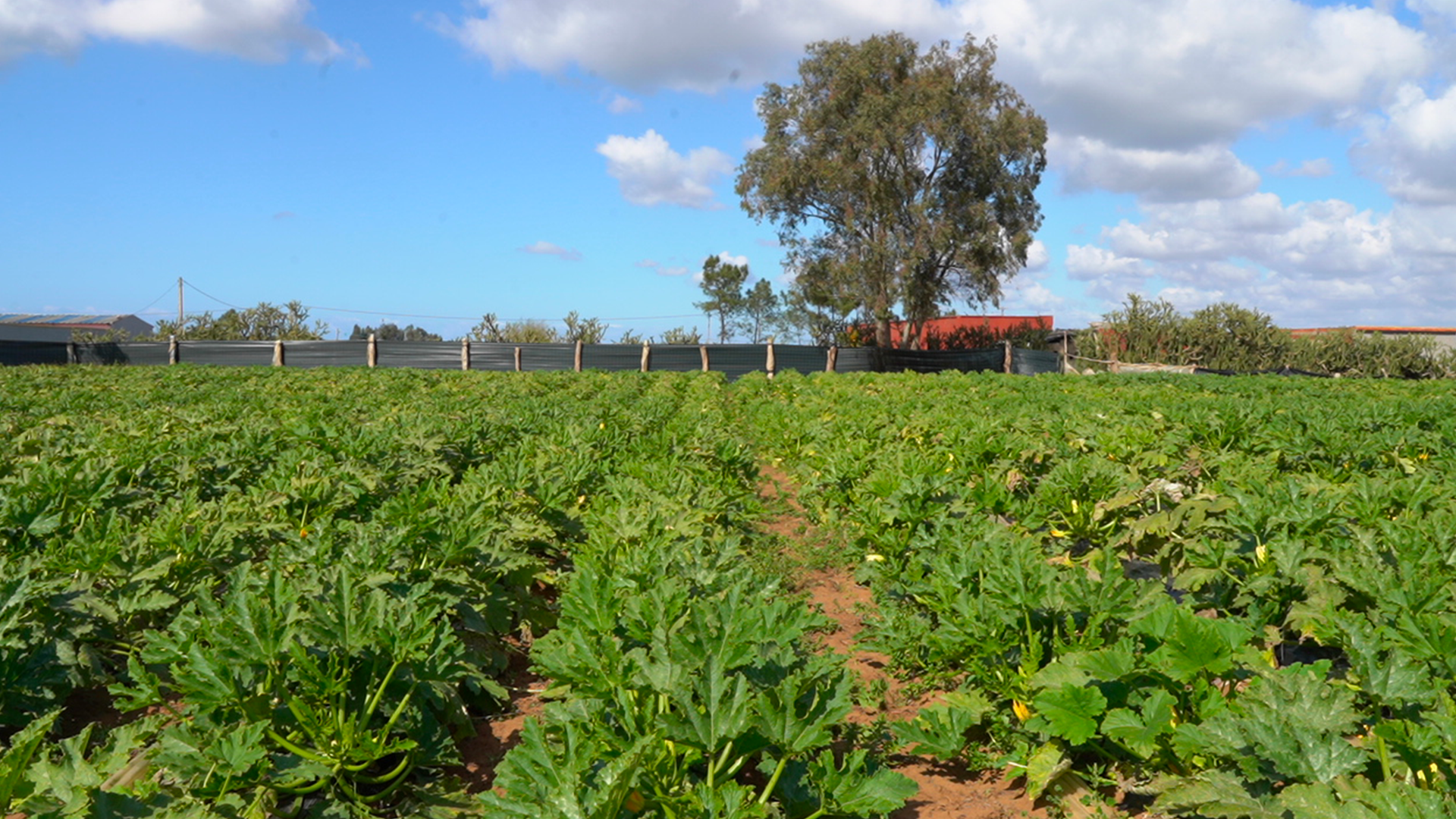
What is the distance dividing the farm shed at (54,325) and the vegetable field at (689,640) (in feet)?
246

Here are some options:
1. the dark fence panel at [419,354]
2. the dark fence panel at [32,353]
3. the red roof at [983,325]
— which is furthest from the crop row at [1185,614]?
the red roof at [983,325]

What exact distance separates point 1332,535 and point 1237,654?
68.4 inches

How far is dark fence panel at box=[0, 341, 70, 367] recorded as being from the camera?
31.1 metres

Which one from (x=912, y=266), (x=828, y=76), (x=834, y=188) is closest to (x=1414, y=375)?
(x=912, y=266)

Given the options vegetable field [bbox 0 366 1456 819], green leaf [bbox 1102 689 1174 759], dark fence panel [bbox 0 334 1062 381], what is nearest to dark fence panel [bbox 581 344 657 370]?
dark fence panel [bbox 0 334 1062 381]

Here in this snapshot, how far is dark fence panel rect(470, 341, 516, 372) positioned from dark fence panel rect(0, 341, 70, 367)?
540 inches

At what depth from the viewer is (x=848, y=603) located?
586cm

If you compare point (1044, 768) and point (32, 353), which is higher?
point (32, 353)

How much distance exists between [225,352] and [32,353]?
5876 mm

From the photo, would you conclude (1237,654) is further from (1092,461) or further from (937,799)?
(1092,461)

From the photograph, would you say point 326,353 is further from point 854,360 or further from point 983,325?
point 983,325

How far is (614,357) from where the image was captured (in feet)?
113

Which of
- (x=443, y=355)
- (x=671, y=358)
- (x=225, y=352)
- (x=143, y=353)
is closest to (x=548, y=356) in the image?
(x=443, y=355)

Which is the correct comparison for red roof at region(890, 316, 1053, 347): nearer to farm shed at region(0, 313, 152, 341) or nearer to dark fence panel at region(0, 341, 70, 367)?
dark fence panel at region(0, 341, 70, 367)
